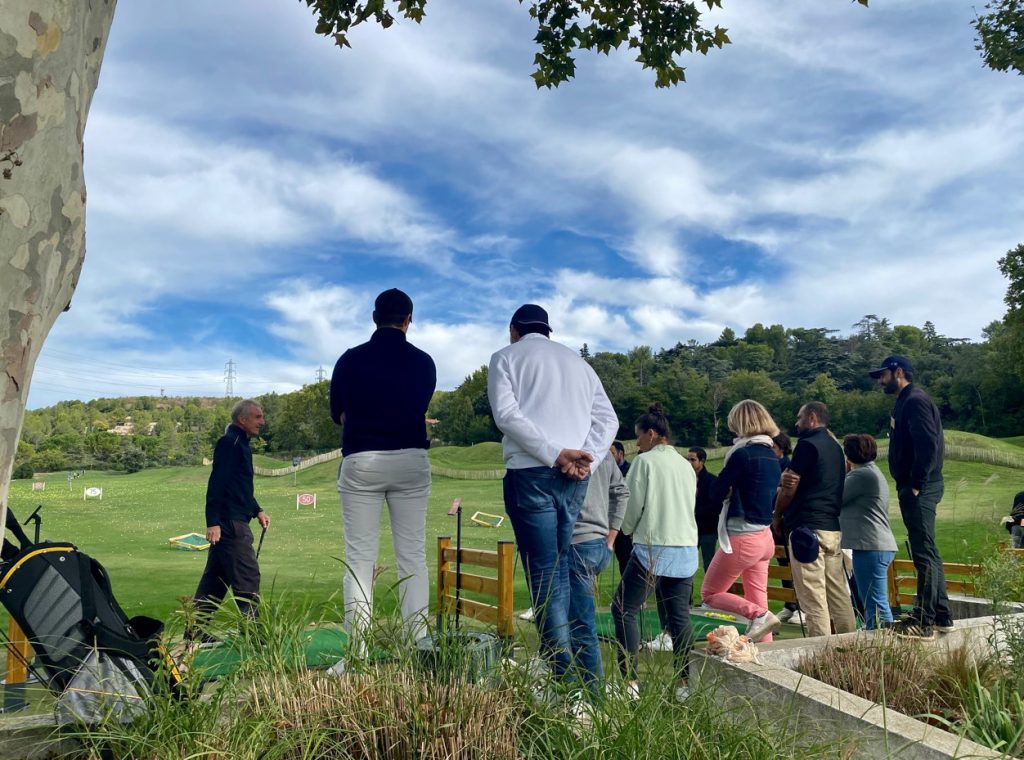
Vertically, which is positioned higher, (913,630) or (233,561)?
(233,561)

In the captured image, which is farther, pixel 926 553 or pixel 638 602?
pixel 926 553

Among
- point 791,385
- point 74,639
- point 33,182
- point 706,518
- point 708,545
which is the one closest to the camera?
point 33,182

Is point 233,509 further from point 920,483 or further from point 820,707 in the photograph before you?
point 920,483

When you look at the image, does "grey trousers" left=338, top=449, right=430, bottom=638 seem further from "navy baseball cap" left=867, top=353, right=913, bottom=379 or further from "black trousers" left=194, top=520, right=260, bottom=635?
"navy baseball cap" left=867, top=353, right=913, bottom=379

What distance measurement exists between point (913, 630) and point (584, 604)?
7.36 feet

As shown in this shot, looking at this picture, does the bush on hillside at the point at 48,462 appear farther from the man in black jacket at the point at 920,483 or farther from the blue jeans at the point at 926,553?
the blue jeans at the point at 926,553

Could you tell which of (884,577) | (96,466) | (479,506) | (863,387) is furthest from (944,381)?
(96,466)

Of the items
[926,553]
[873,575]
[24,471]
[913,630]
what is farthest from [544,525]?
[24,471]

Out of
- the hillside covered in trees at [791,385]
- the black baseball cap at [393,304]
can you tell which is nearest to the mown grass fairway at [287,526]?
the black baseball cap at [393,304]

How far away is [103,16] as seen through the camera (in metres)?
2.65

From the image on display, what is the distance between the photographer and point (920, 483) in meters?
5.55

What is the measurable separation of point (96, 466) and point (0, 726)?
2864 inches

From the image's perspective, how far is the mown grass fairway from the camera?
8.45 meters

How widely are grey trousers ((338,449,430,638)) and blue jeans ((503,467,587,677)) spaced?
820 millimetres
